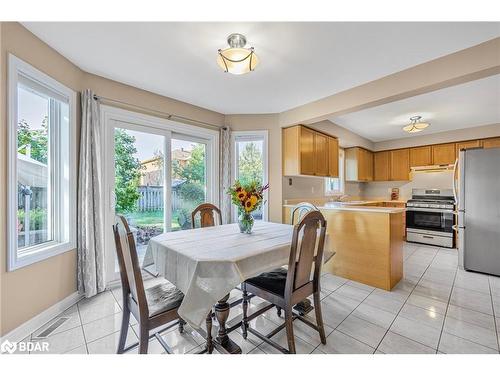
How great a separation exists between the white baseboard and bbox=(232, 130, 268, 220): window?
2570 mm

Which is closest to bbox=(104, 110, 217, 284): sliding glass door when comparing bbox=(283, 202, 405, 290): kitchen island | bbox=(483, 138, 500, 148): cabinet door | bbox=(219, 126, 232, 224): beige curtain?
bbox=(219, 126, 232, 224): beige curtain

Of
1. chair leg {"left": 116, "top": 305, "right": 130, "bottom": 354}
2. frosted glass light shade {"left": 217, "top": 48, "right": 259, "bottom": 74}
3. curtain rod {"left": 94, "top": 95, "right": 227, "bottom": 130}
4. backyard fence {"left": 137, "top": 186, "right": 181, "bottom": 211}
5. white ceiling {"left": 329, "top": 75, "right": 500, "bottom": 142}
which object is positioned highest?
white ceiling {"left": 329, "top": 75, "right": 500, "bottom": 142}

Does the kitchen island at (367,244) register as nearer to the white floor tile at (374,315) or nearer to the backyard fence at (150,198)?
the white floor tile at (374,315)

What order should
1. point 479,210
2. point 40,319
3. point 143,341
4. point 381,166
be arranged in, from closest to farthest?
point 143,341
point 40,319
point 479,210
point 381,166

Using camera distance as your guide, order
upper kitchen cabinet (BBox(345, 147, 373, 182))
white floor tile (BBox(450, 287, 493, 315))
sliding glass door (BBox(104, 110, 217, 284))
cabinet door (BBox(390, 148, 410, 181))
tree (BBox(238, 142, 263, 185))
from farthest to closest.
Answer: cabinet door (BBox(390, 148, 410, 181)) < upper kitchen cabinet (BBox(345, 147, 373, 182)) < tree (BBox(238, 142, 263, 185)) < sliding glass door (BBox(104, 110, 217, 284)) < white floor tile (BBox(450, 287, 493, 315))

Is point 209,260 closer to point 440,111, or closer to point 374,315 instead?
point 374,315

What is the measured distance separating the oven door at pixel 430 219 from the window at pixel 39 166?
19.4 ft

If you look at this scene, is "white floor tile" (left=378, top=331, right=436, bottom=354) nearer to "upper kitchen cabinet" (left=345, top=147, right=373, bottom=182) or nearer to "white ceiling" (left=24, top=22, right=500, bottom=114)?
"white ceiling" (left=24, top=22, right=500, bottom=114)

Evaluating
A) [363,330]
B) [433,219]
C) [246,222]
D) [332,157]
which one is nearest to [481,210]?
[433,219]

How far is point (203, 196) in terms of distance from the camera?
368cm

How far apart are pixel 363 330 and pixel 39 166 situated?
3276 millimetres

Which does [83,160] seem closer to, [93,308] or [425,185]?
[93,308]

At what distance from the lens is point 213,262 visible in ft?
4.41

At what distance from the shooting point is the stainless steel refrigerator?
9.79 ft
